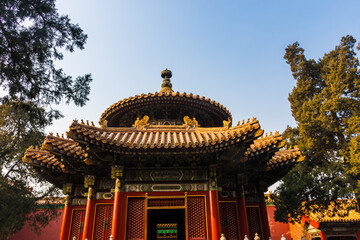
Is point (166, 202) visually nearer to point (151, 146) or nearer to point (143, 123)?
point (151, 146)

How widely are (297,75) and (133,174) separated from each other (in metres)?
17.1

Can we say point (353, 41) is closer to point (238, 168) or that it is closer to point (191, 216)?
point (238, 168)

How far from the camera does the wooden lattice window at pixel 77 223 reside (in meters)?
8.82

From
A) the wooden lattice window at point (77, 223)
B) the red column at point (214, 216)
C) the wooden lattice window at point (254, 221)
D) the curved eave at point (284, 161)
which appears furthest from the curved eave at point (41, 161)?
the curved eave at point (284, 161)

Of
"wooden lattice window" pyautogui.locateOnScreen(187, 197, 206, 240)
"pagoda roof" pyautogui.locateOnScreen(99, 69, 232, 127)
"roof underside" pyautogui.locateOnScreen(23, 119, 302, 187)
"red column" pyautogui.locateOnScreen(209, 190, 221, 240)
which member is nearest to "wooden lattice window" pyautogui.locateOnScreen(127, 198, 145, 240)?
"wooden lattice window" pyautogui.locateOnScreen(187, 197, 206, 240)

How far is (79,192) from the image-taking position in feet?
31.2

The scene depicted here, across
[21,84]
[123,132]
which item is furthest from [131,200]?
[21,84]

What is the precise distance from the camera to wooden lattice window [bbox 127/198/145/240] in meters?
7.35

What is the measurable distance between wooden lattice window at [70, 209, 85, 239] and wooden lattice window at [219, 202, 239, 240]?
4.89 meters

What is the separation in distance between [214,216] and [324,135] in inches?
510

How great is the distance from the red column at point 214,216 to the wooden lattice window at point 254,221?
236 cm

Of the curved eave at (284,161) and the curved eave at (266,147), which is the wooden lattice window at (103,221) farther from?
the curved eave at (284,161)

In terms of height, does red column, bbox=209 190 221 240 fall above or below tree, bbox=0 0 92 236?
below

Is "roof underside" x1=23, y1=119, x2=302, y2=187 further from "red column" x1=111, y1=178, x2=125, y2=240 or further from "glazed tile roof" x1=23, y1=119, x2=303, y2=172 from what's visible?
"red column" x1=111, y1=178, x2=125, y2=240
